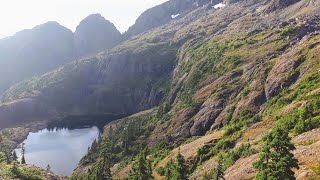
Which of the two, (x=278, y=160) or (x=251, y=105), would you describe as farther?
(x=251, y=105)

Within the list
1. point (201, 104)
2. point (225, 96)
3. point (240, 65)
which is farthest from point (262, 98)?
point (240, 65)

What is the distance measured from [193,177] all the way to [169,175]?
279 inches

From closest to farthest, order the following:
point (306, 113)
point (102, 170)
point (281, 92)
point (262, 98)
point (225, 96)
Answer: point (306, 113) < point (102, 170) < point (281, 92) < point (262, 98) < point (225, 96)

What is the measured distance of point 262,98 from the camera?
143000mm

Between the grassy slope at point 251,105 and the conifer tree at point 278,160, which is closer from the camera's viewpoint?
the conifer tree at point 278,160

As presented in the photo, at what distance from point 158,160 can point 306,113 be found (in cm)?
6140

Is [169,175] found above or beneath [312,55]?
beneath

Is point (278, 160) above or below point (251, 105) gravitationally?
above

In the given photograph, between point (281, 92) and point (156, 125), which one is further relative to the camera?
point (156, 125)

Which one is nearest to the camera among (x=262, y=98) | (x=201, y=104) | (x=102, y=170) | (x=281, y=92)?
(x=102, y=170)

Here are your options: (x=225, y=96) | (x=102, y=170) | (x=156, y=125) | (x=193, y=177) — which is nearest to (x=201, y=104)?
(x=225, y=96)

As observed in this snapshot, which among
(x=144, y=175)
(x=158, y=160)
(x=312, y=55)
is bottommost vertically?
(x=158, y=160)

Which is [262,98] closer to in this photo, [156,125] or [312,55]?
[312,55]

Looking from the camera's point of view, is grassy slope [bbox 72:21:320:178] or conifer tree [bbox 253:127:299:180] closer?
conifer tree [bbox 253:127:299:180]
